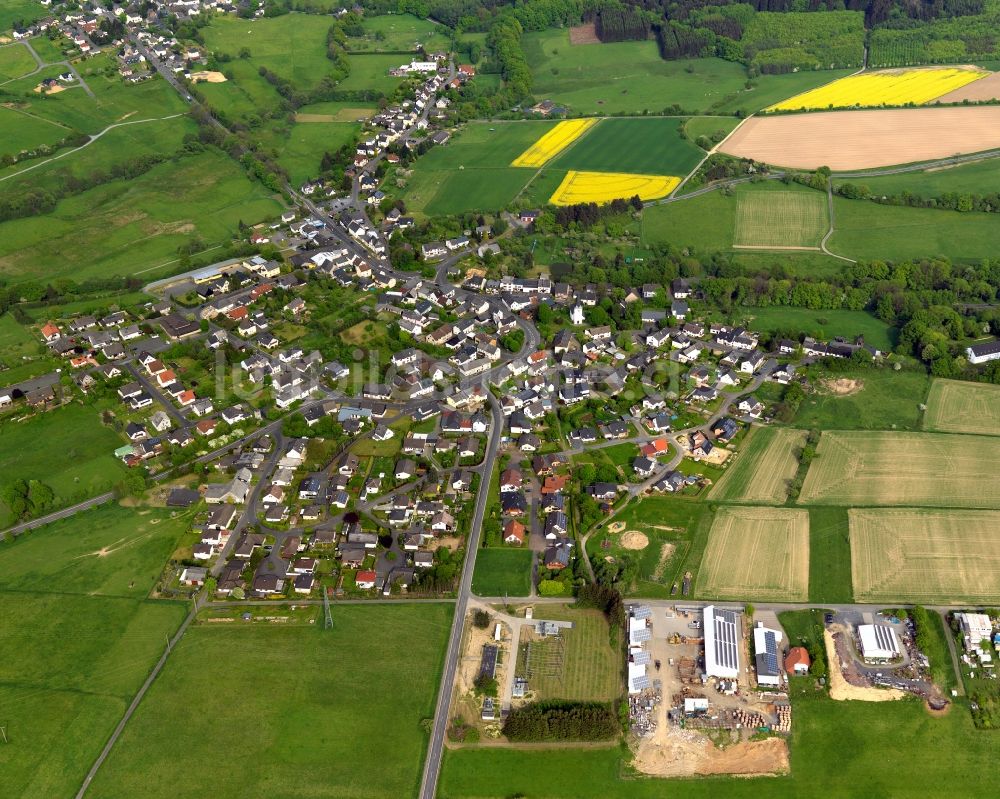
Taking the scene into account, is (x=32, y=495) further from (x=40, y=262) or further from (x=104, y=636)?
(x=40, y=262)

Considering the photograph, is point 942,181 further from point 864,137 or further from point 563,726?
point 563,726

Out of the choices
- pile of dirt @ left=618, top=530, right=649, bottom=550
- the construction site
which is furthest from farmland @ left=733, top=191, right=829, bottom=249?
the construction site

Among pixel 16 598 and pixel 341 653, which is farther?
pixel 16 598

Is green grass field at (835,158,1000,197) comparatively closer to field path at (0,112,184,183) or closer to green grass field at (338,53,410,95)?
green grass field at (338,53,410,95)

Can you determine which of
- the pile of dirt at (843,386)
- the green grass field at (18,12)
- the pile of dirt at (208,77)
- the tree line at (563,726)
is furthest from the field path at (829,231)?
the green grass field at (18,12)

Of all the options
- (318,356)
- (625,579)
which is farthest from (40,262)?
(625,579)

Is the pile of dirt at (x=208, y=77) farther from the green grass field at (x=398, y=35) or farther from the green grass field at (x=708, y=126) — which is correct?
the green grass field at (x=708, y=126)
